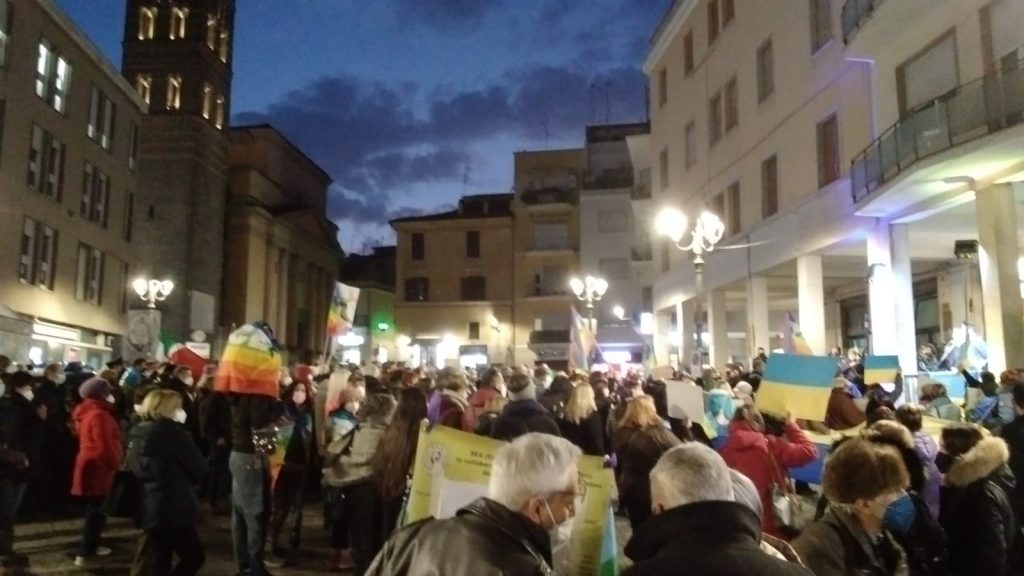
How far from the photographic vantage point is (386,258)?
82.4 m

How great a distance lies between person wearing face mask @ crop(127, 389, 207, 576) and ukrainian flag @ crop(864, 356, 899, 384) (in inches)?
428

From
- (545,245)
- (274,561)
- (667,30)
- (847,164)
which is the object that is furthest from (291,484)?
(545,245)

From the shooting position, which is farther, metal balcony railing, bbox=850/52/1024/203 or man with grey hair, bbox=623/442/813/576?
metal balcony railing, bbox=850/52/1024/203

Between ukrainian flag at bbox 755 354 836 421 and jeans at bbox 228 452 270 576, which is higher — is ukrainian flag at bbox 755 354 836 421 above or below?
above

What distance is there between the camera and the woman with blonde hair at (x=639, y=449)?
6746 mm

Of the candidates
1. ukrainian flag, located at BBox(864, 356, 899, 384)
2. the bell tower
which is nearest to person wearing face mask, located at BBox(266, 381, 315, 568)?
ukrainian flag, located at BBox(864, 356, 899, 384)

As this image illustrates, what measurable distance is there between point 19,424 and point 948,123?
1516 centimetres

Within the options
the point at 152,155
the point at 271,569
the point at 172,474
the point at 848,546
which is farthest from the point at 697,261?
the point at 152,155

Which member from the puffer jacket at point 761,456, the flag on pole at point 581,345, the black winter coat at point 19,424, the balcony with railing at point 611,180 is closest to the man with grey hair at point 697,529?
the puffer jacket at point 761,456

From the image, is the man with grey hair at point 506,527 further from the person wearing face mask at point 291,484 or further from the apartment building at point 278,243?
the apartment building at point 278,243

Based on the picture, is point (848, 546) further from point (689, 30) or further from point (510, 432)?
point (689, 30)

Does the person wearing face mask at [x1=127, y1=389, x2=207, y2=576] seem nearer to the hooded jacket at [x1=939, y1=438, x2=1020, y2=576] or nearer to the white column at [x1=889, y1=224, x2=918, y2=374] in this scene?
the hooded jacket at [x1=939, y1=438, x2=1020, y2=576]

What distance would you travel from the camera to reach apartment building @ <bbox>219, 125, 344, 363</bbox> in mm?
56531

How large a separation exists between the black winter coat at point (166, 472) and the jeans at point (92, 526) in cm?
266
